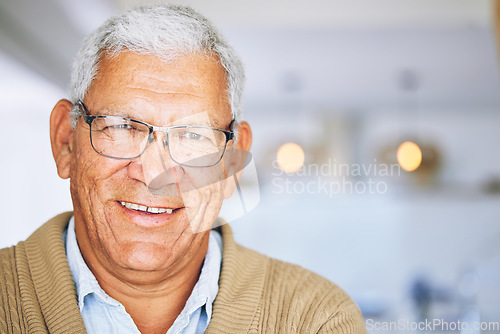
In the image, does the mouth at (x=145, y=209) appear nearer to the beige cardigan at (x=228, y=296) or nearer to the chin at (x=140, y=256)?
the chin at (x=140, y=256)

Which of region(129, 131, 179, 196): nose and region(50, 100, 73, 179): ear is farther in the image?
region(50, 100, 73, 179): ear

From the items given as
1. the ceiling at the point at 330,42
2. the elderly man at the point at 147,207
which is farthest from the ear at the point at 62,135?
the ceiling at the point at 330,42

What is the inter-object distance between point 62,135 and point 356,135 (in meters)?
3.73

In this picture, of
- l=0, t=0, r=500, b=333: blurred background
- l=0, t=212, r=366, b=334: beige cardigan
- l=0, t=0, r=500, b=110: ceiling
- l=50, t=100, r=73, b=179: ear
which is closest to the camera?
l=0, t=212, r=366, b=334: beige cardigan

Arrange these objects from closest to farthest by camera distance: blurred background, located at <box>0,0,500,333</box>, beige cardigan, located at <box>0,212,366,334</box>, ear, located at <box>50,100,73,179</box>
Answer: beige cardigan, located at <box>0,212,366,334</box>
ear, located at <box>50,100,73,179</box>
blurred background, located at <box>0,0,500,333</box>

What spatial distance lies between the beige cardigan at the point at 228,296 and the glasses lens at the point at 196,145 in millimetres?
224

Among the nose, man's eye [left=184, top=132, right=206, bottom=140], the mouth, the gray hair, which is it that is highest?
the gray hair

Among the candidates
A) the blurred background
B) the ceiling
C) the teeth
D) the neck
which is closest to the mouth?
the teeth

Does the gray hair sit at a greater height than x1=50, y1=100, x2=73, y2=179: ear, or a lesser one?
greater

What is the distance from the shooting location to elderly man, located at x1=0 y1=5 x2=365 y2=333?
2.87ft

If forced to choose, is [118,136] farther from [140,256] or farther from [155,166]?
[140,256]

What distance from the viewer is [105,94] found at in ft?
2.94

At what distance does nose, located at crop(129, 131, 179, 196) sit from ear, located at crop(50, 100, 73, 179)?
18 cm

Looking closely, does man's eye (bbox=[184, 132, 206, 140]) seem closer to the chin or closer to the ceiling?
the chin
